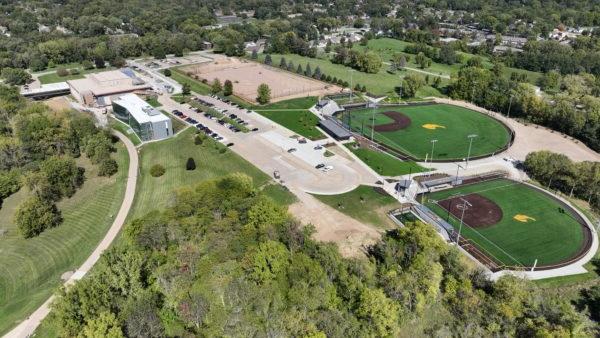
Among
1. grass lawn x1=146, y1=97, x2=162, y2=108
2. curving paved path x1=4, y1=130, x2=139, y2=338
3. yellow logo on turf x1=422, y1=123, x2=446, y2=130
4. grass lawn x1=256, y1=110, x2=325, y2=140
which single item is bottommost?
curving paved path x1=4, y1=130, x2=139, y2=338

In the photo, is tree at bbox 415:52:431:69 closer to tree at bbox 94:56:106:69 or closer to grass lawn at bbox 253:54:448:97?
grass lawn at bbox 253:54:448:97

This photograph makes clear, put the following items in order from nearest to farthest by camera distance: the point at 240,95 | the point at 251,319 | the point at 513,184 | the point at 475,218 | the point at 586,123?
1. the point at 251,319
2. the point at 475,218
3. the point at 513,184
4. the point at 586,123
5. the point at 240,95

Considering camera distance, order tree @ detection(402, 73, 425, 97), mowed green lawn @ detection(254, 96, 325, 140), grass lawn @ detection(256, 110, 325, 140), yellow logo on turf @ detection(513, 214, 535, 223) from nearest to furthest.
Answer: yellow logo on turf @ detection(513, 214, 535, 223), grass lawn @ detection(256, 110, 325, 140), mowed green lawn @ detection(254, 96, 325, 140), tree @ detection(402, 73, 425, 97)

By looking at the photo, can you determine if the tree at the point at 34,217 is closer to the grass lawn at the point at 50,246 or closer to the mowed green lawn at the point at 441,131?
the grass lawn at the point at 50,246

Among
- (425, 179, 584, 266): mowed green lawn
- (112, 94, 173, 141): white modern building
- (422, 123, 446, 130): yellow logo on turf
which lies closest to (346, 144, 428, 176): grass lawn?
(425, 179, 584, 266): mowed green lawn

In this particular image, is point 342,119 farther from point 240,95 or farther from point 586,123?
point 586,123

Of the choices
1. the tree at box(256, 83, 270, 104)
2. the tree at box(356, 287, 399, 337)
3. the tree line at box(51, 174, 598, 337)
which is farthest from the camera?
the tree at box(256, 83, 270, 104)

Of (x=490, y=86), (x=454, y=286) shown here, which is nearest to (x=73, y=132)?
(x=454, y=286)
